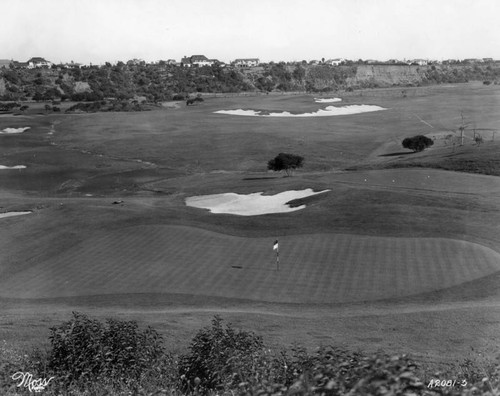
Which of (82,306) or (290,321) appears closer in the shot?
(290,321)

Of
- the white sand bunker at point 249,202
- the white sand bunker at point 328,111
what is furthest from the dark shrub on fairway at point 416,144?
the white sand bunker at point 328,111

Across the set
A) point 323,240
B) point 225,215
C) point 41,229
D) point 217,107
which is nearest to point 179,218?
point 225,215

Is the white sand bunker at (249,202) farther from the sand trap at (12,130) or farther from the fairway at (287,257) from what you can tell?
the sand trap at (12,130)

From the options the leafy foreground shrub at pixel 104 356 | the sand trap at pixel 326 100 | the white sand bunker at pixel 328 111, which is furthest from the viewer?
the sand trap at pixel 326 100

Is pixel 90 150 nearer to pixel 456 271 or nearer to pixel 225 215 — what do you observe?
pixel 225 215

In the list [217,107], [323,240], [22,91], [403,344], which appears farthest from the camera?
[22,91]

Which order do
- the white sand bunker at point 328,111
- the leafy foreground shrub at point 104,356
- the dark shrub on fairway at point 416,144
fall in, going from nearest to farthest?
the leafy foreground shrub at point 104,356
the dark shrub on fairway at point 416,144
the white sand bunker at point 328,111

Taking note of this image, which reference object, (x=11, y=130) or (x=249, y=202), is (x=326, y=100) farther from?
(x=249, y=202)
